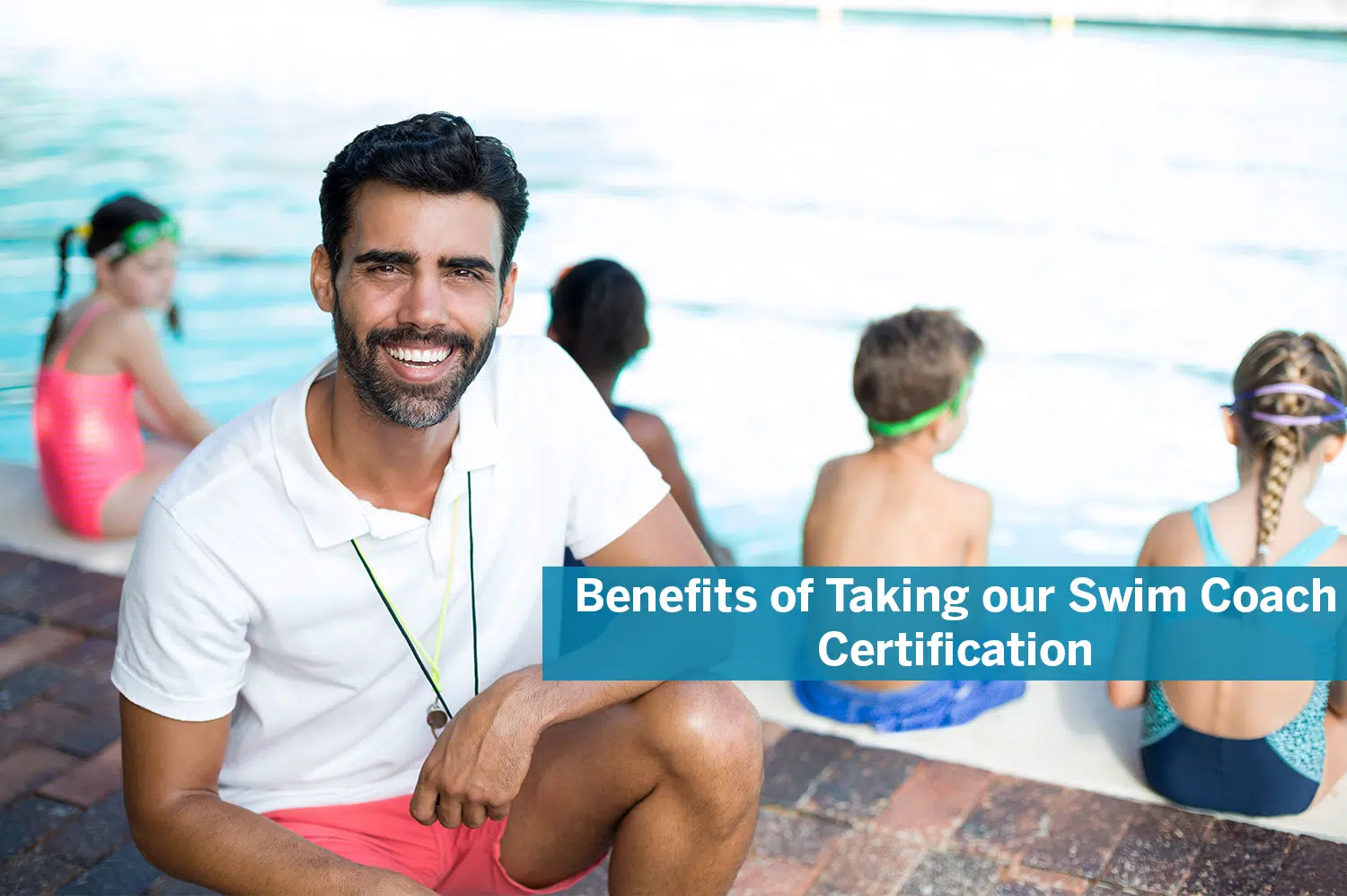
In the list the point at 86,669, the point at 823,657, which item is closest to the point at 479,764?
the point at 823,657

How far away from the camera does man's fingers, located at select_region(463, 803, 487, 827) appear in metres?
1.91

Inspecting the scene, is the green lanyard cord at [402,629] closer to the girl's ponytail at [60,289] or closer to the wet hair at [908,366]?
the wet hair at [908,366]

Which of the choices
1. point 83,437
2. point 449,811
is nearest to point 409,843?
point 449,811

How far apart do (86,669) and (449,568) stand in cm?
164

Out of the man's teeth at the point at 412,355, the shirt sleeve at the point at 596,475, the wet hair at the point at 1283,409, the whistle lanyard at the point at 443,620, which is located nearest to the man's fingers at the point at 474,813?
the whistle lanyard at the point at 443,620

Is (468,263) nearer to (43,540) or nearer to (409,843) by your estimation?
(409,843)

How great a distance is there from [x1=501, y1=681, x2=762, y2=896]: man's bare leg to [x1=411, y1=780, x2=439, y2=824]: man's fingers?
0.27 m

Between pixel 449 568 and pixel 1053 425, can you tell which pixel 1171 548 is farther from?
pixel 1053 425

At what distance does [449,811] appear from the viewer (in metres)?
1.92

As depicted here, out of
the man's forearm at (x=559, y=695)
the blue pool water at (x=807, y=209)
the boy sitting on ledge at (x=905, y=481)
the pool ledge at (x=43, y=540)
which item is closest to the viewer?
the man's forearm at (x=559, y=695)

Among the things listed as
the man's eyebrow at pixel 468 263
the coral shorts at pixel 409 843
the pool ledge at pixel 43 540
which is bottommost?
the pool ledge at pixel 43 540

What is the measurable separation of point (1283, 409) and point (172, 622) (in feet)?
7.02

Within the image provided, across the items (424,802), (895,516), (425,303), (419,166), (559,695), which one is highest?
(419,166)
